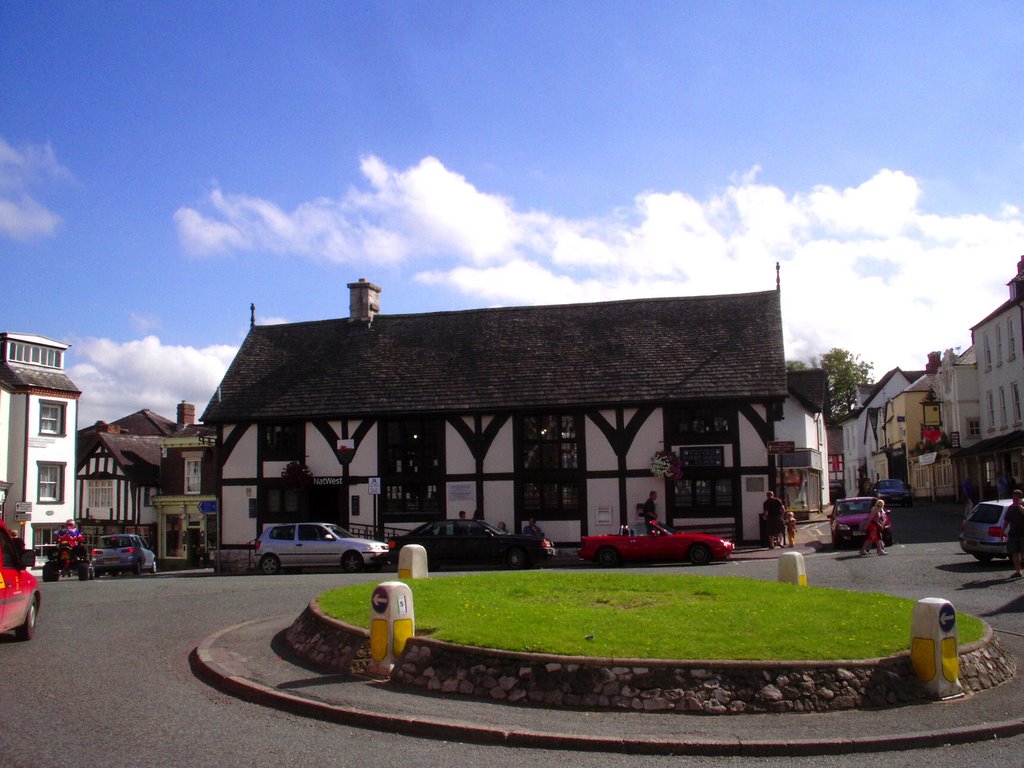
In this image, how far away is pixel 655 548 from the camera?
26.1 meters

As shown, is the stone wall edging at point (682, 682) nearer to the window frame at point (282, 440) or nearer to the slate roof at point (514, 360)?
the slate roof at point (514, 360)

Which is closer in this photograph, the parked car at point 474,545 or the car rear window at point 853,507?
the parked car at point 474,545

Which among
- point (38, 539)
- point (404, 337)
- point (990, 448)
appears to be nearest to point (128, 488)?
point (38, 539)

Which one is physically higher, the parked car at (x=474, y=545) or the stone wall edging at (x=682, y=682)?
the parked car at (x=474, y=545)

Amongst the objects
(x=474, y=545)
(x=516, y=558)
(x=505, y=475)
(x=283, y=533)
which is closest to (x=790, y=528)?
(x=516, y=558)

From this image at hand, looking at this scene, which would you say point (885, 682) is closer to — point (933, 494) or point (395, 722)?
point (395, 722)

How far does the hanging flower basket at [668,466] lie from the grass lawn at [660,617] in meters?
15.4

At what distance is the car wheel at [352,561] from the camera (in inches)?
1122

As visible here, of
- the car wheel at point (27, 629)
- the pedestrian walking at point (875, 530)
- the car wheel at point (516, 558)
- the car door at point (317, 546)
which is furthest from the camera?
the car door at point (317, 546)

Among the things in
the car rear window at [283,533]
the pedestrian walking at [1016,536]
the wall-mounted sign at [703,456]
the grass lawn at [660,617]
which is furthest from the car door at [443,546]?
the pedestrian walking at [1016,536]

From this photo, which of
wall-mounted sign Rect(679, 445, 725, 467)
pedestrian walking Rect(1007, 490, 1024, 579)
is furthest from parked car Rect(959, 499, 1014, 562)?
wall-mounted sign Rect(679, 445, 725, 467)

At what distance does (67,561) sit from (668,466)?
61.2ft

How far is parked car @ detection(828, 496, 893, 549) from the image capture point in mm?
28531

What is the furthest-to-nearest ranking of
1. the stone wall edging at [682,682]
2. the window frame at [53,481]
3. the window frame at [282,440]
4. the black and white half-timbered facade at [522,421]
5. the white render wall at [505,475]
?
the window frame at [53,481] → the window frame at [282,440] → the black and white half-timbered facade at [522,421] → the white render wall at [505,475] → the stone wall edging at [682,682]
